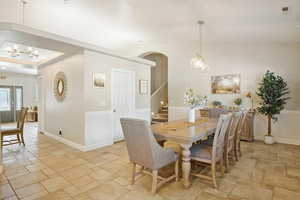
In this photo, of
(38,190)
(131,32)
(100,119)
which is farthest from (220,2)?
(38,190)

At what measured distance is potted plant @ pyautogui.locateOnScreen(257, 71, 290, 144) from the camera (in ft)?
14.4

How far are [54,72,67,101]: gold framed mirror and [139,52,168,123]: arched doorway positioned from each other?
11.8 ft

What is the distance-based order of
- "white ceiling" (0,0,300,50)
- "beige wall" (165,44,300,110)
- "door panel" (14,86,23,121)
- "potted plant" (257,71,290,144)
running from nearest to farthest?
"white ceiling" (0,0,300,50), "potted plant" (257,71,290,144), "beige wall" (165,44,300,110), "door panel" (14,86,23,121)

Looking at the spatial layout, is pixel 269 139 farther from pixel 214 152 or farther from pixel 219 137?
pixel 214 152

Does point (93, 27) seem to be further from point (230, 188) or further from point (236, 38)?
point (230, 188)

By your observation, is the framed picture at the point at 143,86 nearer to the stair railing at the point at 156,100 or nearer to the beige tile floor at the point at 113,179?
the stair railing at the point at 156,100

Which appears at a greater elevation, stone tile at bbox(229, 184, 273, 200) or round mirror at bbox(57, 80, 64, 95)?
round mirror at bbox(57, 80, 64, 95)

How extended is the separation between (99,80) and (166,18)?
223 cm

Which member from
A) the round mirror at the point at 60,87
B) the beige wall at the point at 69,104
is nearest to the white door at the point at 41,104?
the beige wall at the point at 69,104

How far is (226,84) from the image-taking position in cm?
548

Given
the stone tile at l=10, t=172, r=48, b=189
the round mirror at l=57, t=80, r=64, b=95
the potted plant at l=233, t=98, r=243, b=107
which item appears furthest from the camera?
the potted plant at l=233, t=98, r=243, b=107

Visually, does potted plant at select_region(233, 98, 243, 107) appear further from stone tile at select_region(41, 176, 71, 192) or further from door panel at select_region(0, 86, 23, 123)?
door panel at select_region(0, 86, 23, 123)

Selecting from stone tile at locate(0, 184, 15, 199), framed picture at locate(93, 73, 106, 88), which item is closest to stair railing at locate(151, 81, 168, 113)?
framed picture at locate(93, 73, 106, 88)

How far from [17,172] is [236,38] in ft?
19.5
